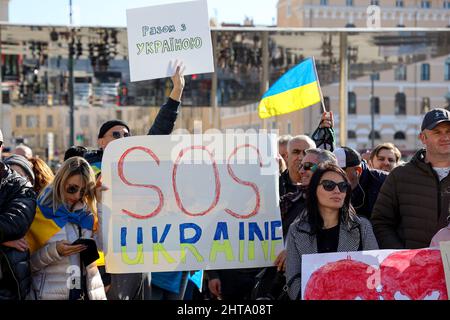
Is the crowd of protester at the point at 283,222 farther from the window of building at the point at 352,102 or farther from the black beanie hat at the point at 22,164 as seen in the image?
the window of building at the point at 352,102

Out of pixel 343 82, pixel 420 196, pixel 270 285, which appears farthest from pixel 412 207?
pixel 343 82

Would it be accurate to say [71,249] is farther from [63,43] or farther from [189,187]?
[63,43]

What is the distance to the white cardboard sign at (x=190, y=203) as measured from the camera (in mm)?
5367

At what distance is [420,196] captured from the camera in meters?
5.47

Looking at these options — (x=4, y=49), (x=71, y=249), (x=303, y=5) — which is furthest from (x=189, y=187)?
(x=303, y=5)

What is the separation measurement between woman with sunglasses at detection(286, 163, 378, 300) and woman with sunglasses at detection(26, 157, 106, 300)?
4.00 ft

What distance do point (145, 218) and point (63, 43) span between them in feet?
41.4

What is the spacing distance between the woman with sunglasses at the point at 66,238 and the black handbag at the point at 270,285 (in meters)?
0.95

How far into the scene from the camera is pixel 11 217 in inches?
201

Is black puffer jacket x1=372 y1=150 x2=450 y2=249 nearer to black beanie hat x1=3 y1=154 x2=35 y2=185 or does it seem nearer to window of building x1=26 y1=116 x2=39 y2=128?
black beanie hat x1=3 y1=154 x2=35 y2=185

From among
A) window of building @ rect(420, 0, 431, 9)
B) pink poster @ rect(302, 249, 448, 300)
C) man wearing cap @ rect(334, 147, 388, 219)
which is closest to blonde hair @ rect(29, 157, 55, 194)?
man wearing cap @ rect(334, 147, 388, 219)

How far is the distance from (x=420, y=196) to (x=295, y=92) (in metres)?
2.86

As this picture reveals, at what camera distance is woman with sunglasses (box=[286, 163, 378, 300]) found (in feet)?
16.6
